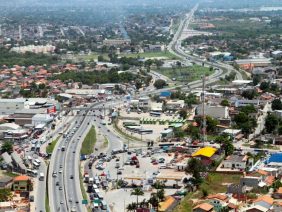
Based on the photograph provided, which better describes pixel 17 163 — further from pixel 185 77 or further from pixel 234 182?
pixel 185 77

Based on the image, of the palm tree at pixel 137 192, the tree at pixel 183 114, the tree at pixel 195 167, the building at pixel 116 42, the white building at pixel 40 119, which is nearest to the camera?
the palm tree at pixel 137 192

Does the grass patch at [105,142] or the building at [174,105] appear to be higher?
the grass patch at [105,142]

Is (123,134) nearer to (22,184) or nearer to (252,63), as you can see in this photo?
(22,184)

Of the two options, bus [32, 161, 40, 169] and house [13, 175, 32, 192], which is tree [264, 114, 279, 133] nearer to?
bus [32, 161, 40, 169]

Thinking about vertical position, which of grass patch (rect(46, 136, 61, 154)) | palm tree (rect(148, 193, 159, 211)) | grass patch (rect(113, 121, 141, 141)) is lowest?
grass patch (rect(113, 121, 141, 141))

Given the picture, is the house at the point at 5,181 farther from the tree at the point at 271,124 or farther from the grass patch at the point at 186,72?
the grass patch at the point at 186,72

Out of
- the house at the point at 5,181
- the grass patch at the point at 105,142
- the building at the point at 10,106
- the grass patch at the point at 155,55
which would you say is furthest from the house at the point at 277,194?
the grass patch at the point at 155,55

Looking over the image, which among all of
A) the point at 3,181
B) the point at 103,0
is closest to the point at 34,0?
the point at 103,0

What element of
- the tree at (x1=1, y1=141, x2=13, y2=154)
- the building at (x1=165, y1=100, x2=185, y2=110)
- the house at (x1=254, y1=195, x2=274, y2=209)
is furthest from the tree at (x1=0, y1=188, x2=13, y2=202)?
the building at (x1=165, y1=100, x2=185, y2=110)
